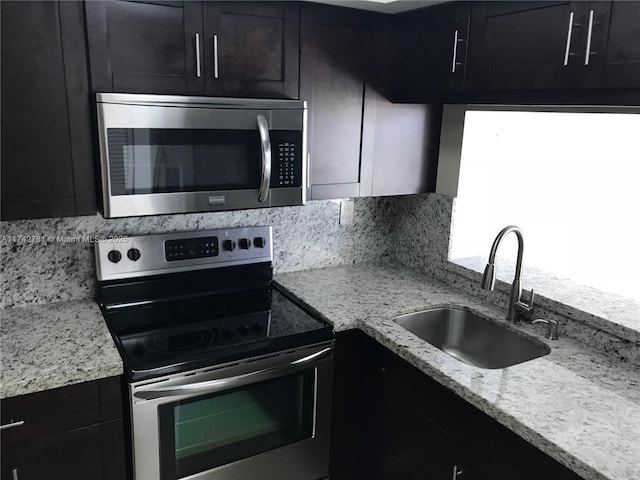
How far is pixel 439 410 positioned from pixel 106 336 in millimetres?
1113

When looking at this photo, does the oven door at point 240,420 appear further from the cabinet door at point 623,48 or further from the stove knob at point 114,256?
the cabinet door at point 623,48

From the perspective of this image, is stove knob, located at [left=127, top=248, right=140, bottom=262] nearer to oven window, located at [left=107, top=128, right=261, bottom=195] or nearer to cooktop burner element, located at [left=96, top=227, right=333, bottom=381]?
cooktop burner element, located at [left=96, top=227, right=333, bottom=381]

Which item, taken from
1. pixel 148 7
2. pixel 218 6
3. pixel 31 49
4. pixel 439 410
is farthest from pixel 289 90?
pixel 439 410

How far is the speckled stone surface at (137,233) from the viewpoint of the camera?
1.93 metres

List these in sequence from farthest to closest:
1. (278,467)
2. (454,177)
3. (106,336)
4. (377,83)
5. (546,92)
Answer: (454,177)
(377,83)
(278,467)
(106,336)
(546,92)

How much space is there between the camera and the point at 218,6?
177 centimetres

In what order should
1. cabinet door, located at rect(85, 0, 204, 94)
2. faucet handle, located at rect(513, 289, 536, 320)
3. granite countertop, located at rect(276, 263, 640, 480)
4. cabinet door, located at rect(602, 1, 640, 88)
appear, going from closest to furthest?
granite countertop, located at rect(276, 263, 640, 480)
cabinet door, located at rect(602, 1, 640, 88)
cabinet door, located at rect(85, 0, 204, 94)
faucet handle, located at rect(513, 289, 536, 320)

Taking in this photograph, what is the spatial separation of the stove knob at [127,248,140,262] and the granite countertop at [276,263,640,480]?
63cm

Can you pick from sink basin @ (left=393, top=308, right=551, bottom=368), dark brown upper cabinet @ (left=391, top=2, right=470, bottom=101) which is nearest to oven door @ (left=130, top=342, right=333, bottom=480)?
sink basin @ (left=393, top=308, right=551, bottom=368)

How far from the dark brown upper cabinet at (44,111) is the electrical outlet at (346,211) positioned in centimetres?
124

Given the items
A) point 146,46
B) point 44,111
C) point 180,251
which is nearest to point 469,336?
point 180,251

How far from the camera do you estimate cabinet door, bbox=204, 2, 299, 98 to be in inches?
70.5

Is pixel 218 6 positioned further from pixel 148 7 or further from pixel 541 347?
pixel 541 347

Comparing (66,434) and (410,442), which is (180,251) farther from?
(410,442)
